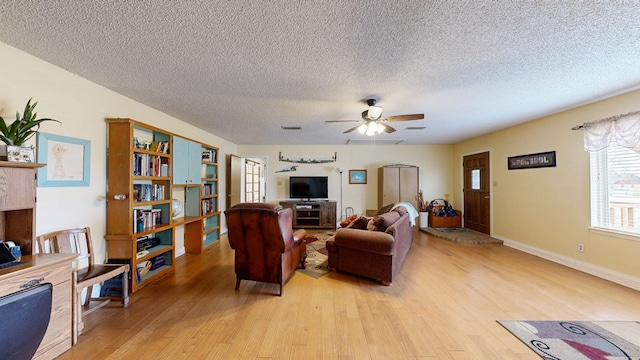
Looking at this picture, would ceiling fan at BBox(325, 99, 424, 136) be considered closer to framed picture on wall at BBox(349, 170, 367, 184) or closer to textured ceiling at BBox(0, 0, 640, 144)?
textured ceiling at BBox(0, 0, 640, 144)

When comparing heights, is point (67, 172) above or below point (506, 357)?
above

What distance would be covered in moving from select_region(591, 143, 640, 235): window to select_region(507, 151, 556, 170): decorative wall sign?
56 centimetres

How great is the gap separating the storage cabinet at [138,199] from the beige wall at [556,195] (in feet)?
19.5

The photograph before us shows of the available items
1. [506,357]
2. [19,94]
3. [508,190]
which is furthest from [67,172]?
[508,190]

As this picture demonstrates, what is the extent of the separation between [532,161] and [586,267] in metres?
1.80

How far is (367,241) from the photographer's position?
2.95 m

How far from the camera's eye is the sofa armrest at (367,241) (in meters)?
2.83

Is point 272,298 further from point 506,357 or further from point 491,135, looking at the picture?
point 491,135

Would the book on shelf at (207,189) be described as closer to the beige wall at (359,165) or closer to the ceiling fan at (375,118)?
the beige wall at (359,165)

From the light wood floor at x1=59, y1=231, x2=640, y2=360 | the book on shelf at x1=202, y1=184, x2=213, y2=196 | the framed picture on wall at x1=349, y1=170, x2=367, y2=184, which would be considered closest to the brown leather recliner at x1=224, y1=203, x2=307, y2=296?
the light wood floor at x1=59, y1=231, x2=640, y2=360

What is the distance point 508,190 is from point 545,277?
2.08 meters

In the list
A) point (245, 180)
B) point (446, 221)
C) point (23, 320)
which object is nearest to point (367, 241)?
point (23, 320)

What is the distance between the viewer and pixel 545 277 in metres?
3.07

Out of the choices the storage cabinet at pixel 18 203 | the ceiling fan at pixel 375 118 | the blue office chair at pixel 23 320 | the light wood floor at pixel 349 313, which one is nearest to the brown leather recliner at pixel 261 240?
the light wood floor at pixel 349 313
